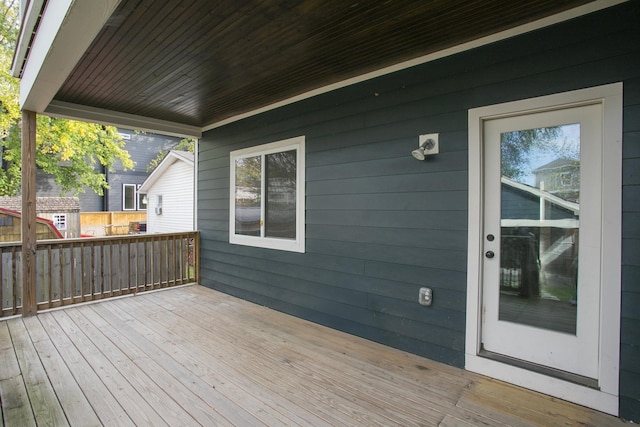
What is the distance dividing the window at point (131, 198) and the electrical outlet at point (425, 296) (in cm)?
1366

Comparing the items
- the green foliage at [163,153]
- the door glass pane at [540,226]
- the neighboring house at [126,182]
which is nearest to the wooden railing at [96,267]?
the door glass pane at [540,226]

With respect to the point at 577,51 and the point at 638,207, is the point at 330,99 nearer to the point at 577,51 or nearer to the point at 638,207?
the point at 577,51

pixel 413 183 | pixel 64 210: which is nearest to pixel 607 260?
pixel 413 183

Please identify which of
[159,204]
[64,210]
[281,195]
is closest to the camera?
[281,195]

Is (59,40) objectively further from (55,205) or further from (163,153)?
(163,153)

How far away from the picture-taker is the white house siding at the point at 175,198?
29.2ft

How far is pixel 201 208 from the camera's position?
543cm

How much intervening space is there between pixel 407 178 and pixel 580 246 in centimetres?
128

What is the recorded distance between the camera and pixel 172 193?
375 inches

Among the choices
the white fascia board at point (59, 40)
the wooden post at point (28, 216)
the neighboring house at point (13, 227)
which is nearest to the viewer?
the white fascia board at point (59, 40)

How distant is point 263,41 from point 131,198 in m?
13.5

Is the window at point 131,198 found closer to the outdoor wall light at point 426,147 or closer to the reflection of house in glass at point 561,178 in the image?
the outdoor wall light at point 426,147

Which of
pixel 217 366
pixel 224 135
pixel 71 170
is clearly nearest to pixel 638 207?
pixel 217 366

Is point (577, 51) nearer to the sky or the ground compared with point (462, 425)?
nearer to the sky
